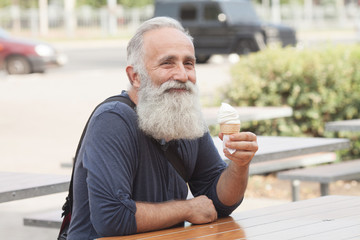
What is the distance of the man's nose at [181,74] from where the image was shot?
2691mm

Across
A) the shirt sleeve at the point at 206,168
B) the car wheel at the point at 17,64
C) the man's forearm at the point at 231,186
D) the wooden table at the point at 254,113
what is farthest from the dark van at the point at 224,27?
the man's forearm at the point at 231,186

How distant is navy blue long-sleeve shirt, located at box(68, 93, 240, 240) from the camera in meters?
2.59

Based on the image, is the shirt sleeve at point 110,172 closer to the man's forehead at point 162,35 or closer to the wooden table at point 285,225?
the wooden table at point 285,225

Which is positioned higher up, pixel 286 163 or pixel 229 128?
pixel 229 128

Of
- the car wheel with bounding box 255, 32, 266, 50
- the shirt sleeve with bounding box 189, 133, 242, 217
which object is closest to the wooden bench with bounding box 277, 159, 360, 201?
the shirt sleeve with bounding box 189, 133, 242, 217

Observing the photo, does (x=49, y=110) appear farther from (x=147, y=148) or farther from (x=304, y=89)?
(x=147, y=148)

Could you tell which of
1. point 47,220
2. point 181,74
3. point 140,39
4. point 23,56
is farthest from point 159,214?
point 23,56

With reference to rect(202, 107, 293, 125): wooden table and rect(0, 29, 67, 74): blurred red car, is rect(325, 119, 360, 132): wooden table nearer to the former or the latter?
rect(202, 107, 293, 125): wooden table

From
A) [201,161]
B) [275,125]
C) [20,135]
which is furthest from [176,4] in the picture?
[201,161]

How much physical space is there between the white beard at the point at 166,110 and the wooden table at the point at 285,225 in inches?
13.4

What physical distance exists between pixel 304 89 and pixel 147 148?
227 inches

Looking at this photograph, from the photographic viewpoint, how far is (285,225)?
2.74m

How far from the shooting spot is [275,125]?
8375 millimetres

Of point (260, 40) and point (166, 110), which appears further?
point (260, 40)
